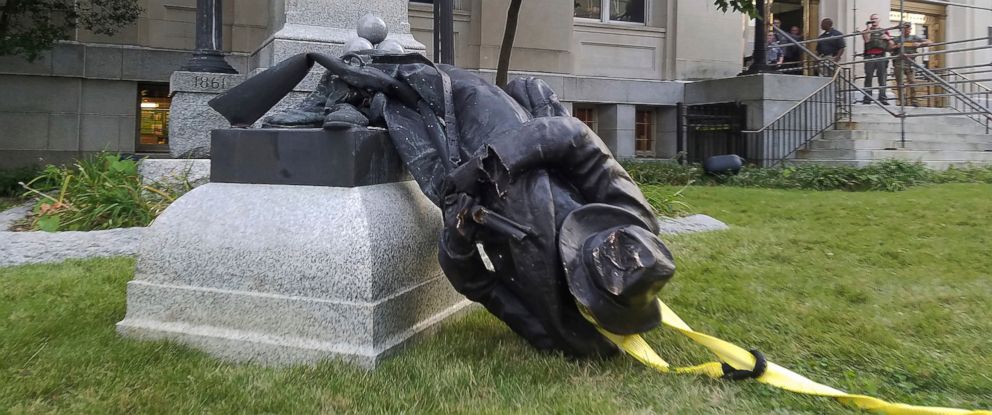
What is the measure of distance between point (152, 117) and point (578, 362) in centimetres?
1137

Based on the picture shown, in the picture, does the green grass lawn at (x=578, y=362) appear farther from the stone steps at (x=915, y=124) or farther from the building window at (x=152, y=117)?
the stone steps at (x=915, y=124)

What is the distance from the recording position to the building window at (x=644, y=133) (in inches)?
607

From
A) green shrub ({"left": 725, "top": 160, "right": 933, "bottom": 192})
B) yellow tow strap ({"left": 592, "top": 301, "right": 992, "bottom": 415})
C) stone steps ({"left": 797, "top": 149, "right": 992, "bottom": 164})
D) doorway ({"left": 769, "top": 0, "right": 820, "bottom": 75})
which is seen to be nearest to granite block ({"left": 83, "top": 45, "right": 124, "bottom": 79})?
green shrub ({"left": 725, "top": 160, "right": 933, "bottom": 192})

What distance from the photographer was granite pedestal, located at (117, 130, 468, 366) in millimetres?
2693

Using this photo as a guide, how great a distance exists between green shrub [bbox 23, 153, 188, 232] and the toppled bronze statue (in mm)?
4011

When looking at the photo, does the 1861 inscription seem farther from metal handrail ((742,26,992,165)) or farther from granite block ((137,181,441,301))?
metal handrail ((742,26,992,165))

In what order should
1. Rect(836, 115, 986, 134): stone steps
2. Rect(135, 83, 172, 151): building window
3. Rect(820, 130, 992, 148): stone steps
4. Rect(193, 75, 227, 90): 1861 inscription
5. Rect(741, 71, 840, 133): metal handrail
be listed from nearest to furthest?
Rect(193, 75, 227, 90): 1861 inscription → Rect(135, 83, 172, 151): building window → Rect(741, 71, 840, 133): metal handrail → Rect(820, 130, 992, 148): stone steps → Rect(836, 115, 986, 134): stone steps

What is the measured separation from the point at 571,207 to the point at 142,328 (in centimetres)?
194

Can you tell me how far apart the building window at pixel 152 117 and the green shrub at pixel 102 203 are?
540 centimetres

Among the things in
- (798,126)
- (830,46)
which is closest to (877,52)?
(830,46)

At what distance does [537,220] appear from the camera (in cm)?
238

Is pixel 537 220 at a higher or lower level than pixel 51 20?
lower

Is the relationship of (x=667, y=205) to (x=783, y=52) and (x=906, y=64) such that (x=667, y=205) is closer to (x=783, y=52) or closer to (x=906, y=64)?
(x=783, y=52)

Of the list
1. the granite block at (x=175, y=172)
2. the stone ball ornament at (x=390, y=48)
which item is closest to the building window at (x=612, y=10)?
the granite block at (x=175, y=172)
